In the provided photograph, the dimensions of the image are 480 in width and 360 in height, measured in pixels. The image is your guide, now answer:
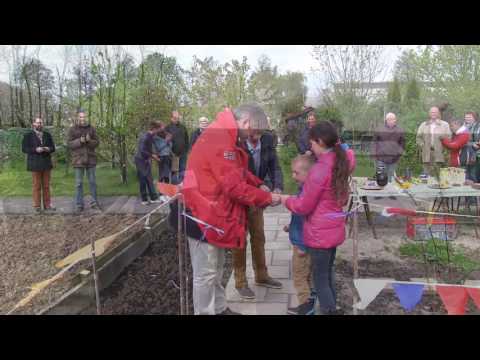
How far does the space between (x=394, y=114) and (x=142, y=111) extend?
184 centimetres

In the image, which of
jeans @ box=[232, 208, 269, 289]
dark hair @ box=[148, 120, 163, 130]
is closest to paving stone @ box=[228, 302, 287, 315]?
jeans @ box=[232, 208, 269, 289]

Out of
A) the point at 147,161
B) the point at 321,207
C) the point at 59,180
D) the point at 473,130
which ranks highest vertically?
the point at 473,130

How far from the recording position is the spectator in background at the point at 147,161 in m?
2.71

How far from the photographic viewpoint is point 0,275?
10.2ft

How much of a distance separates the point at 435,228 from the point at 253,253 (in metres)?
2.13

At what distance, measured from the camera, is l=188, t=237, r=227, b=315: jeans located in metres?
2.37

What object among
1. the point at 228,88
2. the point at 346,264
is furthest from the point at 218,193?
the point at 346,264

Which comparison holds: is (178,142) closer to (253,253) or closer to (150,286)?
(253,253)

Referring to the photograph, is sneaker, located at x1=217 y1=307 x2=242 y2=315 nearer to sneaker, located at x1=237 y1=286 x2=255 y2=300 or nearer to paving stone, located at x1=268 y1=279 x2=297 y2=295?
sneaker, located at x1=237 y1=286 x2=255 y2=300

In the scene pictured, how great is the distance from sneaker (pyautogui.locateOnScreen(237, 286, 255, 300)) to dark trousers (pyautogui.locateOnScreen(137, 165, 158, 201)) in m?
0.99

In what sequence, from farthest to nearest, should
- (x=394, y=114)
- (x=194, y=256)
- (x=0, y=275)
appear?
(x=0, y=275)
(x=394, y=114)
(x=194, y=256)

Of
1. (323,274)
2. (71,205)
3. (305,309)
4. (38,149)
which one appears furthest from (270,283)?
(38,149)

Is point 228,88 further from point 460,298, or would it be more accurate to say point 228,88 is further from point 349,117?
point 460,298

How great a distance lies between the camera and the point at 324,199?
2275 mm
